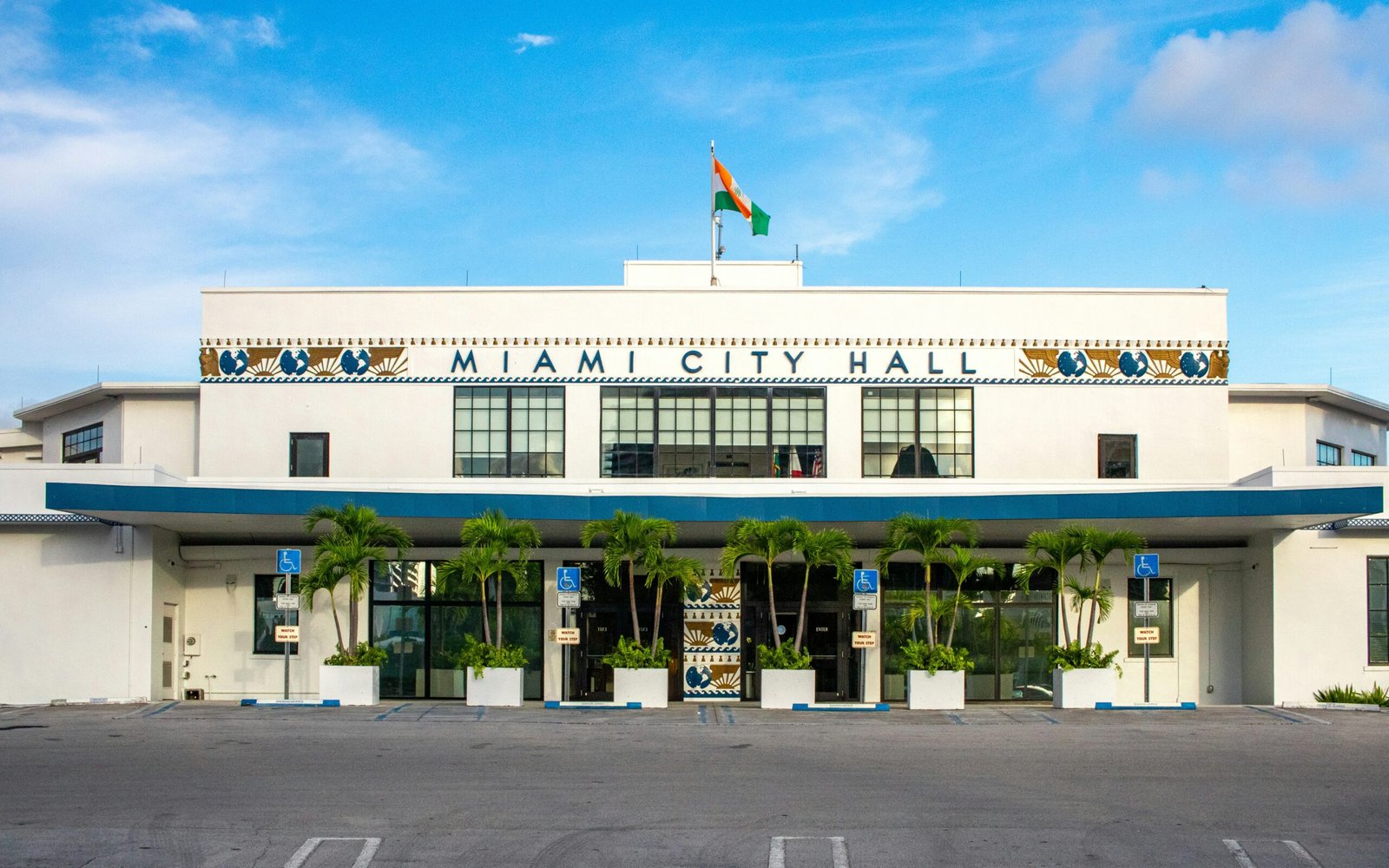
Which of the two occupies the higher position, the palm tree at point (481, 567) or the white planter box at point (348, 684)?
the palm tree at point (481, 567)

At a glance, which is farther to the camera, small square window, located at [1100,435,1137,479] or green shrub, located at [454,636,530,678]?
small square window, located at [1100,435,1137,479]

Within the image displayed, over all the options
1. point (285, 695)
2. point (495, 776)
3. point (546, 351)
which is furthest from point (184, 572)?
point (495, 776)

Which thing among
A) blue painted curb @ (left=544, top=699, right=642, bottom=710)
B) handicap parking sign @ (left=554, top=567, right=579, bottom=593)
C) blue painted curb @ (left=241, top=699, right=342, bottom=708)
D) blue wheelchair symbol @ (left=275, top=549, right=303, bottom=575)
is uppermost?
blue wheelchair symbol @ (left=275, top=549, right=303, bottom=575)

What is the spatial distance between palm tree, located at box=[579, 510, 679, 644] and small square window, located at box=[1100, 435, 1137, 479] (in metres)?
9.96

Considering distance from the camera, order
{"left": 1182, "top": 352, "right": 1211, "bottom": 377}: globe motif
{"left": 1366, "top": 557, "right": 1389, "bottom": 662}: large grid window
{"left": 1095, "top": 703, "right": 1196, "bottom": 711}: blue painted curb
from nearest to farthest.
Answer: {"left": 1095, "top": 703, "right": 1196, "bottom": 711}: blue painted curb, {"left": 1366, "top": 557, "right": 1389, "bottom": 662}: large grid window, {"left": 1182, "top": 352, "right": 1211, "bottom": 377}: globe motif

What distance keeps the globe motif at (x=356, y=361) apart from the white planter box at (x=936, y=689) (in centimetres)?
1333

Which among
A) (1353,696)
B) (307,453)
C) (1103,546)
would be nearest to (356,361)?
(307,453)

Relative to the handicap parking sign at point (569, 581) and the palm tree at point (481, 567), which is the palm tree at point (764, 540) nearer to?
the handicap parking sign at point (569, 581)

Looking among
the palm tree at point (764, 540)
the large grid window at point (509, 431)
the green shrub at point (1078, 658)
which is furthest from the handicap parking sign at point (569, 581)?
the green shrub at point (1078, 658)

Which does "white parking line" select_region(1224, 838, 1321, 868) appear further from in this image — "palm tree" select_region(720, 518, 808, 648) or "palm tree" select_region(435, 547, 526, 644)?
"palm tree" select_region(435, 547, 526, 644)

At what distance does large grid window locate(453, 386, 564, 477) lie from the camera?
3069cm

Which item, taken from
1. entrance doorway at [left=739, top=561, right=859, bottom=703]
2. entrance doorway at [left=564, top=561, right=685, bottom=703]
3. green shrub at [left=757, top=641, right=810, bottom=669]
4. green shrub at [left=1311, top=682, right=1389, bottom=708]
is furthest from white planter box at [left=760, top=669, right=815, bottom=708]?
green shrub at [left=1311, top=682, right=1389, bottom=708]

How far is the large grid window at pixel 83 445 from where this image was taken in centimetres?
3500

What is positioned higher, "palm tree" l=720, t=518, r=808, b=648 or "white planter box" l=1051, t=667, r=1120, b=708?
"palm tree" l=720, t=518, r=808, b=648
